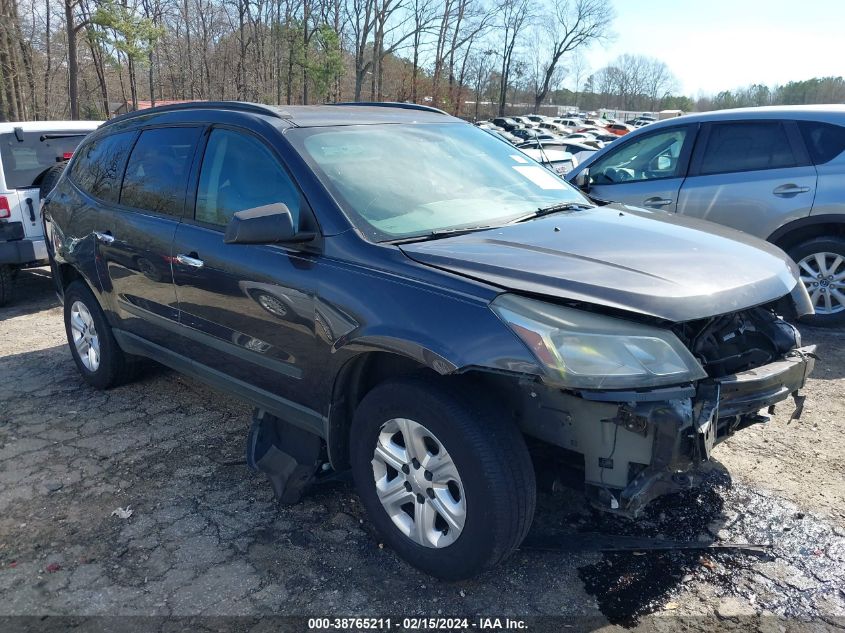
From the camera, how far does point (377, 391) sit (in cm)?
264

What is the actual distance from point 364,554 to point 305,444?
0.60 metres

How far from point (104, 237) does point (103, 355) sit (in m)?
0.87

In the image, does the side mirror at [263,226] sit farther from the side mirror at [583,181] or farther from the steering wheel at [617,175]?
the steering wheel at [617,175]

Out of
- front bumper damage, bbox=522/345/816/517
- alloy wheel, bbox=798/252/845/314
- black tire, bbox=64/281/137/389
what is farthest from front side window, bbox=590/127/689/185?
black tire, bbox=64/281/137/389

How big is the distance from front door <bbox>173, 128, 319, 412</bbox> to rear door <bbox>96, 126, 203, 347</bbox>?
0.16 m

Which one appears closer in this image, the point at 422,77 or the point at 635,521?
the point at 635,521

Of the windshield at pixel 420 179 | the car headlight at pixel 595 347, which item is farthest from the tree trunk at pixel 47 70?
the car headlight at pixel 595 347

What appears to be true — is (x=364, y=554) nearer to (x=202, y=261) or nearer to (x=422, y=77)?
(x=202, y=261)

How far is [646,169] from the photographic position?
6.26m

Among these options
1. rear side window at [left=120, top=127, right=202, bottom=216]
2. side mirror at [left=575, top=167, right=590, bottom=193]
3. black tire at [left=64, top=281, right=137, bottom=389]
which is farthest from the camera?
side mirror at [left=575, top=167, right=590, bottom=193]

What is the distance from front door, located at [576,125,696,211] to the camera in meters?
6.03

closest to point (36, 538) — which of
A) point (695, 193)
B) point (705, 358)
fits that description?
point (705, 358)

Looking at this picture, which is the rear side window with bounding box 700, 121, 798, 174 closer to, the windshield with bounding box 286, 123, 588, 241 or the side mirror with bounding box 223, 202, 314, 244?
the windshield with bounding box 286, 123, 588, 241

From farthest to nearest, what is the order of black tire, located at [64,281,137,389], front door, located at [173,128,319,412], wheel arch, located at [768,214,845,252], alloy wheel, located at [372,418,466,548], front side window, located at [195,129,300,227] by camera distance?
wheel arch, located at [768,214,845,252]
black tire, located at [64,281,137,389]
front side window, located at [195,129,300,227]
front door, located at [173,128,319,412]
alloy wheel, located at [372,418,466,548]
